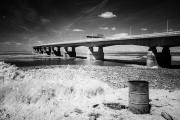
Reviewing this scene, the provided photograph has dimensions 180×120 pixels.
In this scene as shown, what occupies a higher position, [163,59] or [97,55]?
[97,55]

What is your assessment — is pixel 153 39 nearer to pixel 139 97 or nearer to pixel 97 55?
pixel 97 55

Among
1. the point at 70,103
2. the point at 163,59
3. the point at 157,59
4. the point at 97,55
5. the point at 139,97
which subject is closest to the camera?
the point at 139,97

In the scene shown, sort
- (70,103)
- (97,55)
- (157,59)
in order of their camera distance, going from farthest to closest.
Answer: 1. (97,55)
2. (157,59)
3. (70,103)

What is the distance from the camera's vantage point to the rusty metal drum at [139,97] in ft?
18.9

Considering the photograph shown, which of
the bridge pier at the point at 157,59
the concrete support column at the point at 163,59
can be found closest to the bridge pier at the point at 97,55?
the bridge pier at the point at 157,59

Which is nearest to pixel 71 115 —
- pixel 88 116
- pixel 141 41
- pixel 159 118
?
pixel 88 116

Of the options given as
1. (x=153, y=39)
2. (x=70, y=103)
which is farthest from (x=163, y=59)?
(x=70, y=103)

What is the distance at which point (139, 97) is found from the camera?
19.1 feet

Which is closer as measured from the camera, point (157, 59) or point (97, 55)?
point (157, 59)

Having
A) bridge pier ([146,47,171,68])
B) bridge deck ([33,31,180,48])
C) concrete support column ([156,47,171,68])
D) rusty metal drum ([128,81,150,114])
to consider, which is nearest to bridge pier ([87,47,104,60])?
bridge deck ([33,31,180,48])

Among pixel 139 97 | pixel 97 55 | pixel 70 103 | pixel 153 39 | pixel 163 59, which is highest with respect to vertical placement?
pixel 153 39

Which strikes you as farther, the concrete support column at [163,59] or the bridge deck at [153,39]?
the concrete support column at [163,59]

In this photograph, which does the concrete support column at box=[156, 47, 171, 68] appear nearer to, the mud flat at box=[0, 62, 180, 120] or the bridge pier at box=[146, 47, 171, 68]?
the bridge pier at box=[146, 47, 171, 68]

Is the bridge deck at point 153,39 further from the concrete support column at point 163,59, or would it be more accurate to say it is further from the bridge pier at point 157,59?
the concrete support column at point 163,59
